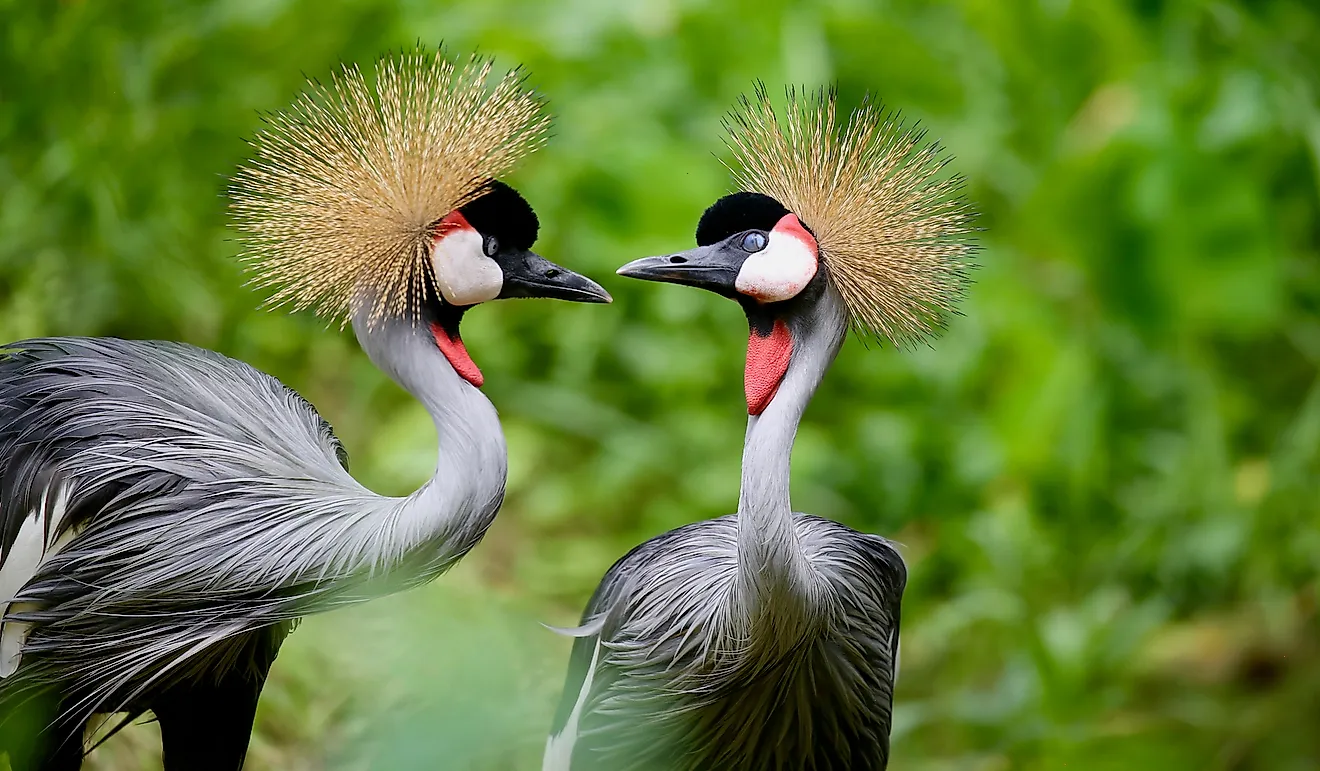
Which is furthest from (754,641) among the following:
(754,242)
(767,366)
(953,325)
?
(953,325)

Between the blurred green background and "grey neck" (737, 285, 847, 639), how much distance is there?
40.6 inches

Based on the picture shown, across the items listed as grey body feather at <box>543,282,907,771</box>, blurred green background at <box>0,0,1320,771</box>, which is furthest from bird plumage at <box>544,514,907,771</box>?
blurred green background at <box>0,0,1320,771</box>

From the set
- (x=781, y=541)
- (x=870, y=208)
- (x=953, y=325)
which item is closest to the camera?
(x=781, y=541)

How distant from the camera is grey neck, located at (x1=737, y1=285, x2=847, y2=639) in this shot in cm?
124

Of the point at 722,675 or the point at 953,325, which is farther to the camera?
the point at 953,325

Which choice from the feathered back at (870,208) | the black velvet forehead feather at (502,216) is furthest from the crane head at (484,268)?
the feathered back at (870,208)

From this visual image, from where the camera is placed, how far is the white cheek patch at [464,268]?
130 centimetres

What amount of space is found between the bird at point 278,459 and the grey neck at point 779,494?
0.69 ft

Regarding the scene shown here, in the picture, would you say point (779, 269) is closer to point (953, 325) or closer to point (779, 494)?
point (779, 494)

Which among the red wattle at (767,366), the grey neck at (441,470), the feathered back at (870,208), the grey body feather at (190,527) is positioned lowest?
the grey body feather at (190,527)

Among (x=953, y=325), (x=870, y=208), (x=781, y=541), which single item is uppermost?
(x=953, y=325)

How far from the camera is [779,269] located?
4.29 ft

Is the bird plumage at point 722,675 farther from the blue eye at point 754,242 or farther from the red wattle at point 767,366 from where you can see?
the blue eye at point 754,242

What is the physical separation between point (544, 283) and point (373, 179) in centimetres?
19
